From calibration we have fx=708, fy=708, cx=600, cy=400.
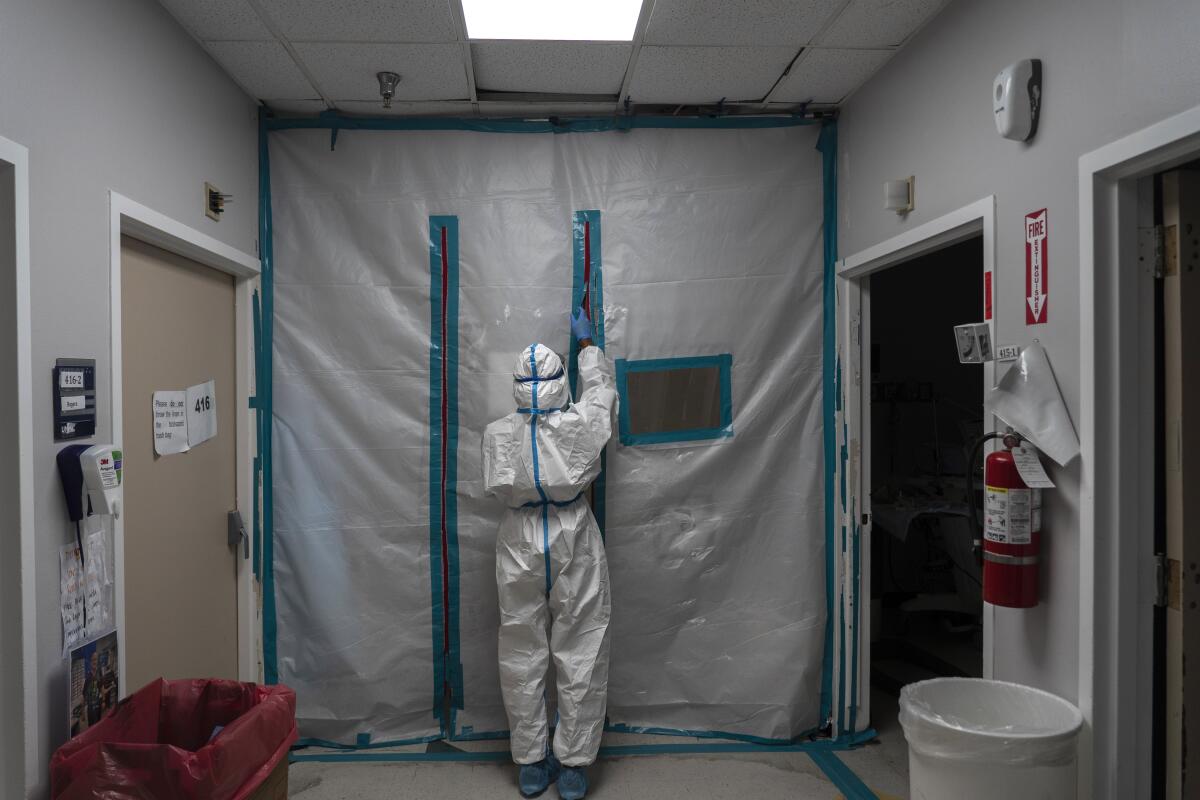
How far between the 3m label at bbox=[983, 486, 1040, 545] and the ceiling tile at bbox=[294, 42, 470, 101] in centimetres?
196


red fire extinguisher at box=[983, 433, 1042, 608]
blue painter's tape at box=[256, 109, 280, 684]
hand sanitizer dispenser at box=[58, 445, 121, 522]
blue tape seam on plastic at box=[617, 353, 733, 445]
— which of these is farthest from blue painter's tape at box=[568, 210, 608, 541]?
hand sanitizer dispenser at box=[58, 445, 121, 522]

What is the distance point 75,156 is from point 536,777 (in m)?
2.20

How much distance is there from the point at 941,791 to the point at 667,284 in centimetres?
181

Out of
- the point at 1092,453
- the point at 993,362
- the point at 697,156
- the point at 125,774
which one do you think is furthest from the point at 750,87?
the point at 125,774

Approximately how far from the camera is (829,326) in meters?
2.71

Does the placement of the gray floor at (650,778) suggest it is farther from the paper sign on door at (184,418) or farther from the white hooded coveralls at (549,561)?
the paper sign on door at (184,418)

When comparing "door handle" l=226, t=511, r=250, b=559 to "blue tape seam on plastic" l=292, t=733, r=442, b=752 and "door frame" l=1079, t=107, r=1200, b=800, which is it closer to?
"blue tape seam on plastic" l=292, t=733, r=442, b=752

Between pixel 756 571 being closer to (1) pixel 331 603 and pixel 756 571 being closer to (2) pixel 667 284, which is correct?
(2) pixel 667 284

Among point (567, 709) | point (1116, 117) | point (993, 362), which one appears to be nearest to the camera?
point (1116, 117)

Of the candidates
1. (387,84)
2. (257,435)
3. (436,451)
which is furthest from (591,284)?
(257,435)

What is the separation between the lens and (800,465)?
274 centimetres

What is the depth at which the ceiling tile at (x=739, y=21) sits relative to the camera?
6.46 feet

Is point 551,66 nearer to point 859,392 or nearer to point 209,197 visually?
point 209,197

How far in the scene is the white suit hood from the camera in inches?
92.8
